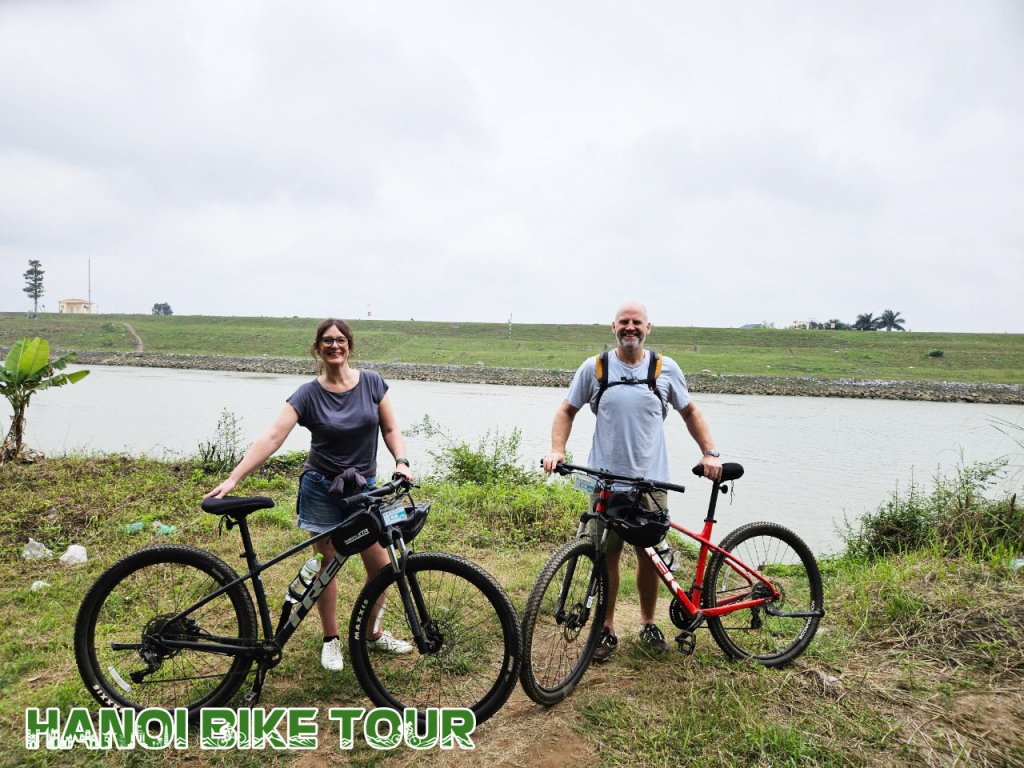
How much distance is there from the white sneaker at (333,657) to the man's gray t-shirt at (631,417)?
1768 millimetres

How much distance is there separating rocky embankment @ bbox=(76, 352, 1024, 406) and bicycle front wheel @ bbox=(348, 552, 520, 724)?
3054 centimetres

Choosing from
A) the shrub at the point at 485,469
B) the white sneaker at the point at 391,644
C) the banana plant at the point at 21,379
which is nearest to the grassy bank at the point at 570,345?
the shrub at the point at 485,469

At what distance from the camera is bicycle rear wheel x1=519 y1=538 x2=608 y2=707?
309 centimetres

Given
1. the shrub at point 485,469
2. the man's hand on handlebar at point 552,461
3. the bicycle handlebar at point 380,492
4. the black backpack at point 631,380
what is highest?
the black backpack at point 631,380

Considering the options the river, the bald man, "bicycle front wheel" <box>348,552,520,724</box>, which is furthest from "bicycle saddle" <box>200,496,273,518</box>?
the river

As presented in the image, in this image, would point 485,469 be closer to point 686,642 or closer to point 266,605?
point 686,642

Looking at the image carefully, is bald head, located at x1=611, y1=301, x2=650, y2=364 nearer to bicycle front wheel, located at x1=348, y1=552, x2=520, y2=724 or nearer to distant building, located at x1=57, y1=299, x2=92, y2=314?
bicycle front wheel, located at x1=348, y1=552, x2=520, y2=724

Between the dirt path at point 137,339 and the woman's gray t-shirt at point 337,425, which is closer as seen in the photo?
the woman's gray t-shirt at point 337,425

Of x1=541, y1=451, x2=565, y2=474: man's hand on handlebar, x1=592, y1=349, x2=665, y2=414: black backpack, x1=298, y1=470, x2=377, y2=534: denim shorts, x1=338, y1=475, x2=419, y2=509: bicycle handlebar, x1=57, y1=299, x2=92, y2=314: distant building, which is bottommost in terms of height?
x1=298, y1=470, x2=377, y2=534: denim shorts

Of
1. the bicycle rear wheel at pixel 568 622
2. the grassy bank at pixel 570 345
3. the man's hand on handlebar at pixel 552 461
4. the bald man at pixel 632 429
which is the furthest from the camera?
the grassy bank at pixel 570 345

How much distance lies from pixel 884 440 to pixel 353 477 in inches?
630

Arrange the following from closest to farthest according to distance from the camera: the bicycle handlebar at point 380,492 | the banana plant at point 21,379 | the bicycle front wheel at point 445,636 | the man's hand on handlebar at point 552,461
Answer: the bicycle front wheel at point 445,636 → the bicycle handlebar at point 380,492 → the man's hand on handlebar at point 552,461 → the banana plant at point 21,379

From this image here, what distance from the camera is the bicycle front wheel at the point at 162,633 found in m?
2.91

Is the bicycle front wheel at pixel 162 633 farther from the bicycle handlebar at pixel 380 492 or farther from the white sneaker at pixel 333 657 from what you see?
the bicycle handlebar at pixel 380 492
